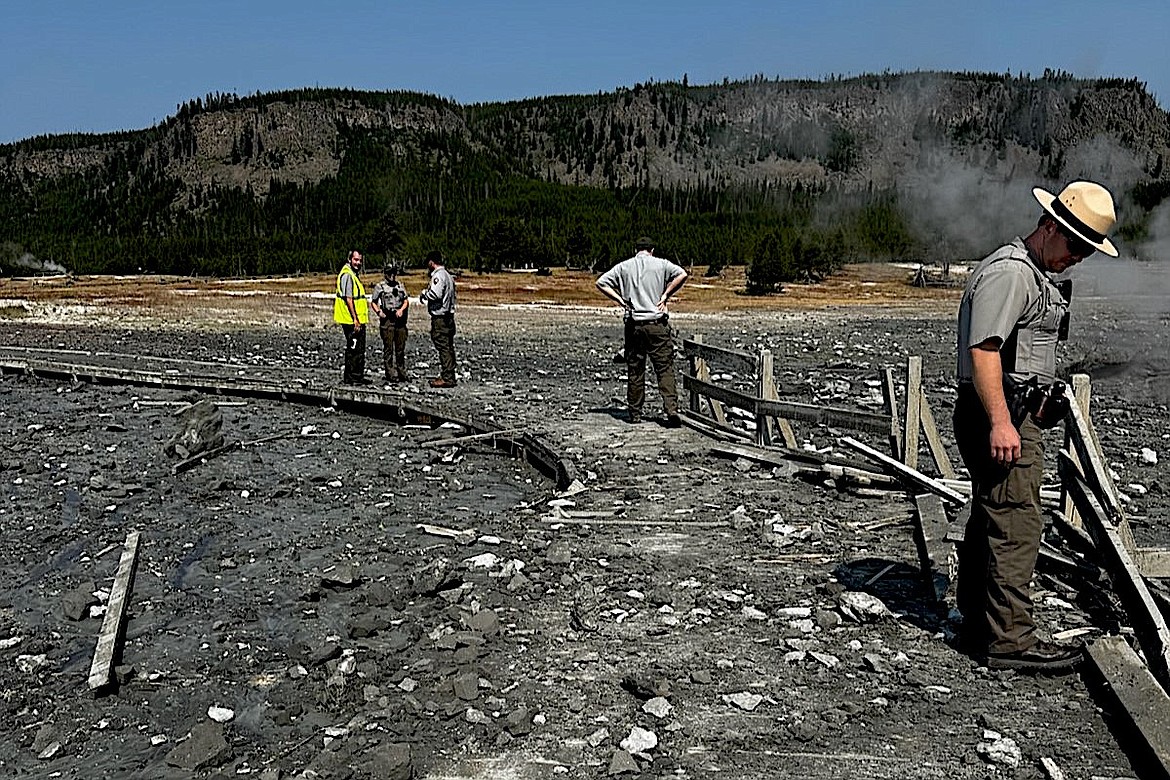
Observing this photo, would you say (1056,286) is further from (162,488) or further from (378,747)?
(162,488)

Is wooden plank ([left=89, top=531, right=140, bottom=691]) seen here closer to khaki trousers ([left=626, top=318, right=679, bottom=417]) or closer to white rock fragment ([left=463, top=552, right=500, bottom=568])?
white rock fragment ([left=463, top=552, right=500, bottom=568])

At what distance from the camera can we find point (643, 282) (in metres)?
11.4

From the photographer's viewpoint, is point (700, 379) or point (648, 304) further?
point (700, 379)

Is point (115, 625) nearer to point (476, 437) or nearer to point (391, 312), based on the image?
point (476, 437)

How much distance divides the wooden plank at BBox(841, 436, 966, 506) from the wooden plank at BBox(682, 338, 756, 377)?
2263 mm

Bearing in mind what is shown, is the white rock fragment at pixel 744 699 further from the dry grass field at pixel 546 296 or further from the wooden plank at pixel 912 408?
the dry grass field at pixel 546 296

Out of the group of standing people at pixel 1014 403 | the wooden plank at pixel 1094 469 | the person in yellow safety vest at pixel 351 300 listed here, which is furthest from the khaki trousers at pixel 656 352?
the group of standing people at pixel 1014 403

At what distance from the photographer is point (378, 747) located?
14.7 feet

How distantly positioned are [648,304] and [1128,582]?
700 centimetres

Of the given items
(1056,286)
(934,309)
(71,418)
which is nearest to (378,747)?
(1056,286)

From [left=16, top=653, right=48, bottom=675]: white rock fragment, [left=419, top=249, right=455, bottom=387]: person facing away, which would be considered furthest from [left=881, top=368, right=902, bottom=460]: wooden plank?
[left=419, top=249, right=455, bottom=387]: person facing away

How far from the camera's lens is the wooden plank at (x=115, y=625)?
5473 mm

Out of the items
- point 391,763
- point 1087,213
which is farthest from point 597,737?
point 1087,213

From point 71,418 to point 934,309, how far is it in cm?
3746
